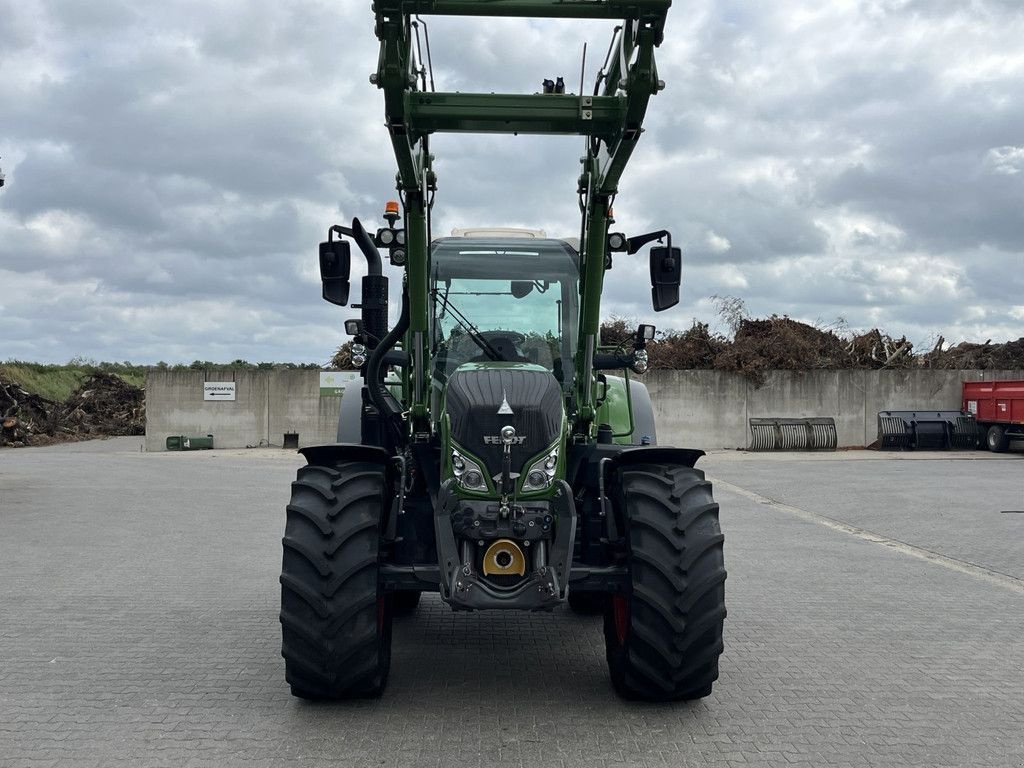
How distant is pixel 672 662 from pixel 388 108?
10.3 feet

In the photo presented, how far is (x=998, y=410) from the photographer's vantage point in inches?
1053

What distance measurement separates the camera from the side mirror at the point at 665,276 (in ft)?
19.5

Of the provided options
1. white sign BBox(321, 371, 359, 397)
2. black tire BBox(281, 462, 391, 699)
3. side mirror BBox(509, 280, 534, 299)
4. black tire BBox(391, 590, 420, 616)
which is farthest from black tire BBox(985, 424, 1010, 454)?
black tire BBox(281, 462, 391, 699)

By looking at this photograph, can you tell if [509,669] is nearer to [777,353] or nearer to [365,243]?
[365,243]

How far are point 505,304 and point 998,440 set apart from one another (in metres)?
24.5

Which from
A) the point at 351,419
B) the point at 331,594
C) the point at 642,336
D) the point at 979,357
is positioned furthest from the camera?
the point at 979,357

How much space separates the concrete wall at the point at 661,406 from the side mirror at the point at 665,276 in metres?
22.1

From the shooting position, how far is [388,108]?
4.80 metres

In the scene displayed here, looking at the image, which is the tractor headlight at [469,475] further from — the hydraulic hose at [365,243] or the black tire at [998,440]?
the black tire at [998,440]

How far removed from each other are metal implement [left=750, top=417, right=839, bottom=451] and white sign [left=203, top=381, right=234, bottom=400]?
609 inches

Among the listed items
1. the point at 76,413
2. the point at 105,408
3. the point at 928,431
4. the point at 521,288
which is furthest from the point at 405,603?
the point at 105,408

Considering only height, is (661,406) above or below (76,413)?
above

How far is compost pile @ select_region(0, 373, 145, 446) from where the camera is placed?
32.6m

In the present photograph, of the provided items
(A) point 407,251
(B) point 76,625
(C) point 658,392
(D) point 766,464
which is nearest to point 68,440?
(C) point 658,392
